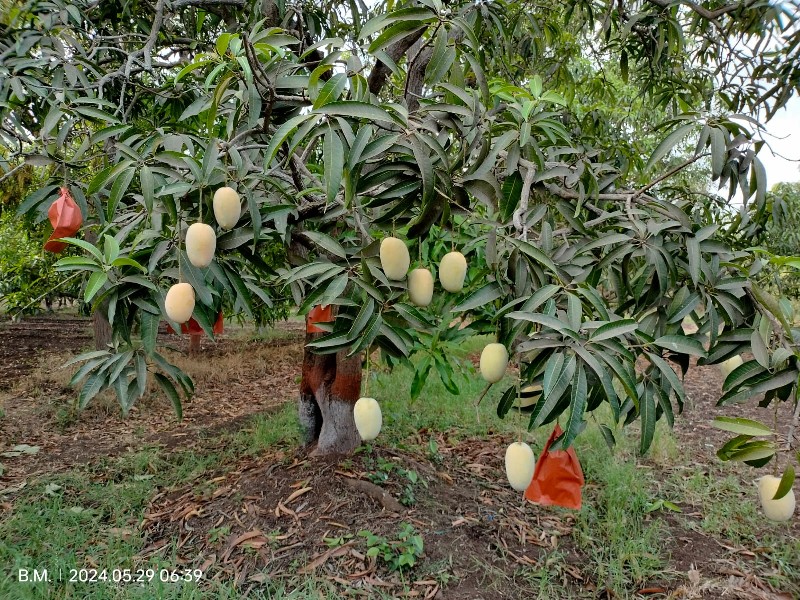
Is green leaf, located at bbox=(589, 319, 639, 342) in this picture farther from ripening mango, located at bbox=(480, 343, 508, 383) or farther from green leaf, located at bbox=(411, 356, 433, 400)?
green leaf, located at bbox=(411, 356, 433, 400)

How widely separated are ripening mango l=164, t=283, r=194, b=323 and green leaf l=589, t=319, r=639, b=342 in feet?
2.86

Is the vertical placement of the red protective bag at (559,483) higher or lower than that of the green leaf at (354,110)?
lower

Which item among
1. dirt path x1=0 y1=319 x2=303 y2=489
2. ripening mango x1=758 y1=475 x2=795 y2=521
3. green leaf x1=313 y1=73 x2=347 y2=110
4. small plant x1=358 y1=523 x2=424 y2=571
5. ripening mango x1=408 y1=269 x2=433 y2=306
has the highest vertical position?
green leaf x1=313 y1=73 x2=347 y2=110

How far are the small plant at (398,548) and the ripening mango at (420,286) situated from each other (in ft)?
4.49

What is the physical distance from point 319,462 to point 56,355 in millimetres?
4850

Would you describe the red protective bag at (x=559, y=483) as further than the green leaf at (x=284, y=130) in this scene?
Yes

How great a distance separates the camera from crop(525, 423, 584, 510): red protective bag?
1.54m

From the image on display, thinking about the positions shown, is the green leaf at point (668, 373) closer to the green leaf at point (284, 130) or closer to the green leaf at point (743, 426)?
the green leaf at point (743, 426)

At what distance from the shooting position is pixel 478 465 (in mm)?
3301

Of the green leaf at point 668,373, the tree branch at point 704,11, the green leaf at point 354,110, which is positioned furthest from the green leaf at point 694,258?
the tree branch at point 704,11

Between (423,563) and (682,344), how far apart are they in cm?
155

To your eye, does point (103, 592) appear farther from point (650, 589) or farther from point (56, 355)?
point (56, 355)

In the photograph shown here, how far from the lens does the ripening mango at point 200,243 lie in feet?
3.87

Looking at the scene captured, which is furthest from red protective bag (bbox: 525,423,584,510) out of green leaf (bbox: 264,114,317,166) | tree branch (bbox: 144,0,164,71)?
tree branch (bbox: 144,0,164,71)
